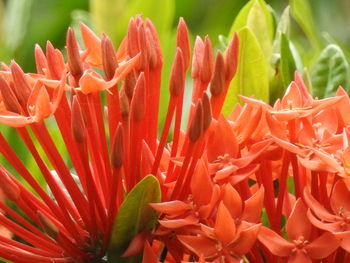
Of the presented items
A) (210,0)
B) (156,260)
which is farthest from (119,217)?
(210,0)

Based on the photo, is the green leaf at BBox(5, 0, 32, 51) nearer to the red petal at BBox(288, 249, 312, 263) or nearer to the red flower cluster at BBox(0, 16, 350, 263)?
the red flower cluster at BBox(0, 16, 350, 263)

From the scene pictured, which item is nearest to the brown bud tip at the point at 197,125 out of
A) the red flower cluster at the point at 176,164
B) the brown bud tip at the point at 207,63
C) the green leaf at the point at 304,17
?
the red flower cluster at the point at 176,164

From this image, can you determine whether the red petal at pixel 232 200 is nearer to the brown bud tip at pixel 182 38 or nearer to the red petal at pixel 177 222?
the red petal at pixel 177 222

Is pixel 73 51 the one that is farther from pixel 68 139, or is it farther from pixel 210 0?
pixel 210 0

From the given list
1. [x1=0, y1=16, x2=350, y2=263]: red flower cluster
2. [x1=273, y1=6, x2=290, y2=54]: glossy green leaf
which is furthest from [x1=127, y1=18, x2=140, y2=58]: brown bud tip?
[x1=273, y1=6, x2=290, y2=54]: glossy green leaf

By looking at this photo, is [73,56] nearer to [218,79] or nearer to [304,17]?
[218,79]

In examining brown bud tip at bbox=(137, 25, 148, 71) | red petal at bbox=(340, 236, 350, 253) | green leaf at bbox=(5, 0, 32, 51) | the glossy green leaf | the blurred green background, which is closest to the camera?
red petal at bbox=(340, 236, 350, 253)
